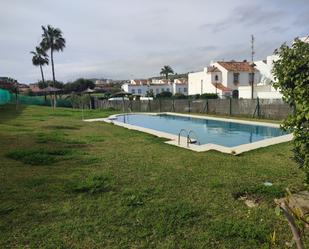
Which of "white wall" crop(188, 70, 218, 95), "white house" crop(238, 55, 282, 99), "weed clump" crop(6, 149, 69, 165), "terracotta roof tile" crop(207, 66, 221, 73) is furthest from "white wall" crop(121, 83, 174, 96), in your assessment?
"weed clump" crop(6, 149, 69, 165)

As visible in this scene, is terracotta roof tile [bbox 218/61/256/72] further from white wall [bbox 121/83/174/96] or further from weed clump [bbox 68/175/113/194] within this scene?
weed clump [bbox 68/175/113/194]

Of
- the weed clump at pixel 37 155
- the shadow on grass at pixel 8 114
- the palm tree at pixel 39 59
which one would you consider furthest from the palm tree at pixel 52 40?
the weed clump at pixel 37 155

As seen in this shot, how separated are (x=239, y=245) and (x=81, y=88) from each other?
231 ft

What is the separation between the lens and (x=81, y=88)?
70562 mm

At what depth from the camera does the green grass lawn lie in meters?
3.60

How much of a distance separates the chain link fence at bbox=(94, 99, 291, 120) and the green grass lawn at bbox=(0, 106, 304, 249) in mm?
12284

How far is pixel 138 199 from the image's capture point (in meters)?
4.80

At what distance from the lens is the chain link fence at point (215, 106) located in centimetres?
→ 1969

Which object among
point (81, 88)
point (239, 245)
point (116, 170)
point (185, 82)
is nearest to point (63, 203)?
point (116, 170)

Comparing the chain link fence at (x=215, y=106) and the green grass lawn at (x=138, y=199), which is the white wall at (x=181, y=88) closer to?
the chain link fence at (x=215, y=106)

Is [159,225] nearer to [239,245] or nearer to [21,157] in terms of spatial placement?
[239,245]

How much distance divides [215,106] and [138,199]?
21.2m

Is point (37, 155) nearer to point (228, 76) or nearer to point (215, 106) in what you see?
point (215, 106)

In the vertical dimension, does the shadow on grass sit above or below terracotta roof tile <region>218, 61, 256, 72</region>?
below
